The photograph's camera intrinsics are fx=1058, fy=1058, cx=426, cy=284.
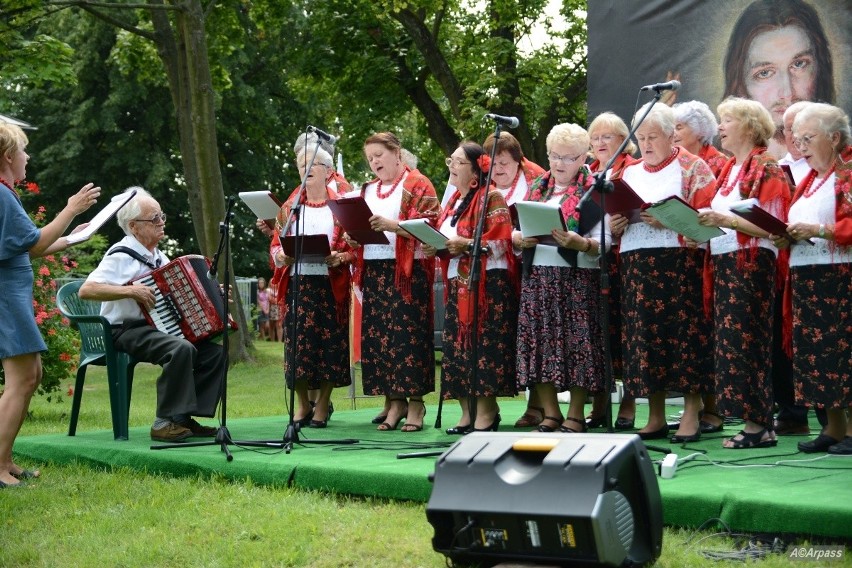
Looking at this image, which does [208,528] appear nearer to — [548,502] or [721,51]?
[548,502]

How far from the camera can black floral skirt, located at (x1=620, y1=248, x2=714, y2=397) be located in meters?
5.73

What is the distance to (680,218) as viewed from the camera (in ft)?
17.1

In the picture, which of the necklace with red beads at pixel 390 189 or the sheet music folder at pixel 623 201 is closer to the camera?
the sheet music folder at pixel 623 201

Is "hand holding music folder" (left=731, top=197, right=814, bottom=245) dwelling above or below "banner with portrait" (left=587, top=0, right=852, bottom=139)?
below

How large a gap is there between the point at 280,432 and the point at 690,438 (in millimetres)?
2739

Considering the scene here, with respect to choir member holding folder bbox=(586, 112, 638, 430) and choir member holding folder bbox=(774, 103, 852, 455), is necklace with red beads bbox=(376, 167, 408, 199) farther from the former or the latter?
choir member holding folder bbox=(774, 103, 852, 455)

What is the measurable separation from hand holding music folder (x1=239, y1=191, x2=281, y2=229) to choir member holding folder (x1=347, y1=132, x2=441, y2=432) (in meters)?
0.67

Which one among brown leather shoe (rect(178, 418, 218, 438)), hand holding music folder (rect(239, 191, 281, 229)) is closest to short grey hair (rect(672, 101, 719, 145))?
hand holding music folder (rect(239, 191, 281, 229))

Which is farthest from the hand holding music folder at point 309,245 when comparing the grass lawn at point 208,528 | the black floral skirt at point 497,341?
the grass lawn at point 208,528

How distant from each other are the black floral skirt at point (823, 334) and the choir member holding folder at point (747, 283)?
0.18 m

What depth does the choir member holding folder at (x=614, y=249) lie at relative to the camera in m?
6.27

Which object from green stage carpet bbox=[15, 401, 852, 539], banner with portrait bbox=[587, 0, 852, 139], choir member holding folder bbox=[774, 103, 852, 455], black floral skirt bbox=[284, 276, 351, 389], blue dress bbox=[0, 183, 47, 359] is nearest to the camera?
green stage carpet bbox=[15, 401, 852, 539]

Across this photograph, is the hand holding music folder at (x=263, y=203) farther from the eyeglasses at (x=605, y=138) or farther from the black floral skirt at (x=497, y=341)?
the eyeglasses at (x=605, y=138)

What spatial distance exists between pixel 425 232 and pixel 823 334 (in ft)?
7.00
